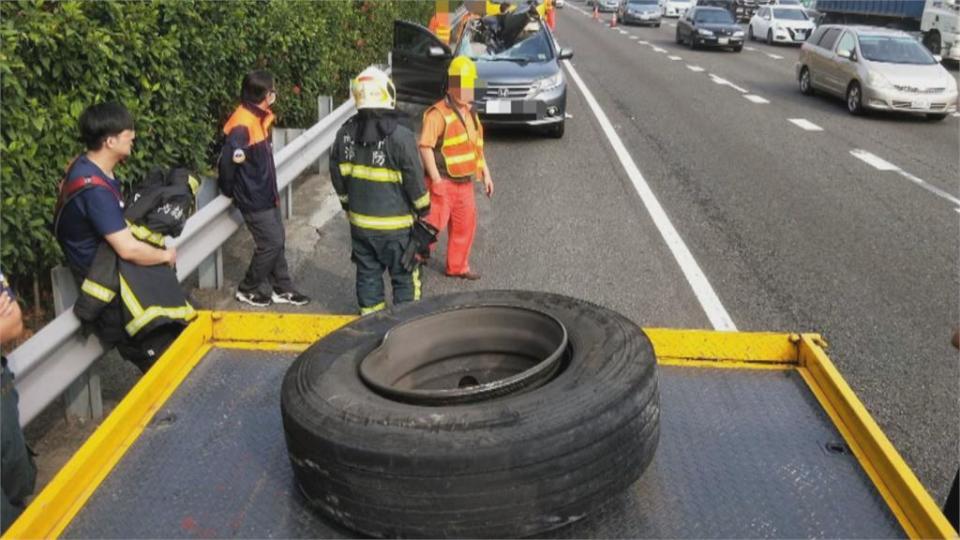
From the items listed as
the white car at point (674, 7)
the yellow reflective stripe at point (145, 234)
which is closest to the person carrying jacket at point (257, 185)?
the yellow reflective stripe at point (145, 234)

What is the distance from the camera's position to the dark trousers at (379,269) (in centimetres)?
560

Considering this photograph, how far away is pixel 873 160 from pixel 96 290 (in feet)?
37.3

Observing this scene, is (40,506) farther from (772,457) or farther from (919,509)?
(919,509)

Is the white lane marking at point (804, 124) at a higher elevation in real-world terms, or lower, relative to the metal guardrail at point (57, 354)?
lower

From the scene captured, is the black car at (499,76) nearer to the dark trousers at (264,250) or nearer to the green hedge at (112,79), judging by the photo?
the green hedge at (112,79)

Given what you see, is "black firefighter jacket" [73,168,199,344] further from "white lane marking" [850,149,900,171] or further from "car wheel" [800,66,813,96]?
"car wheel" [800,66,813,96]

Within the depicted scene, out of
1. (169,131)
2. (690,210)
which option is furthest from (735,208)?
(169,131)

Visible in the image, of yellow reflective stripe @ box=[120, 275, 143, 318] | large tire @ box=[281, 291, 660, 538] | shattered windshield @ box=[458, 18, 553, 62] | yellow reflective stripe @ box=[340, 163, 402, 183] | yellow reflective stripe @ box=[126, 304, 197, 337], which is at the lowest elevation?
yellow reflective stripe @ box=[126, 304, 197, 337]

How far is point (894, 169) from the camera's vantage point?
1233cm

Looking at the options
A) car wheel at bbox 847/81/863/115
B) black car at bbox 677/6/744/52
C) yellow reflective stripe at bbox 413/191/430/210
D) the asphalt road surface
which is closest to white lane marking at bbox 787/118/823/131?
the asphalt road surface

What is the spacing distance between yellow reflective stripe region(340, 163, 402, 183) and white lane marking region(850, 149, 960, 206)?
7.68m

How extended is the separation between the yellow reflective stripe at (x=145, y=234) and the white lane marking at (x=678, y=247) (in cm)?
376

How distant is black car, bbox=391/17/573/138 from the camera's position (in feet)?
45.0

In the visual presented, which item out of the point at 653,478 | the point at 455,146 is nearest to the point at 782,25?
the point at 455,146
